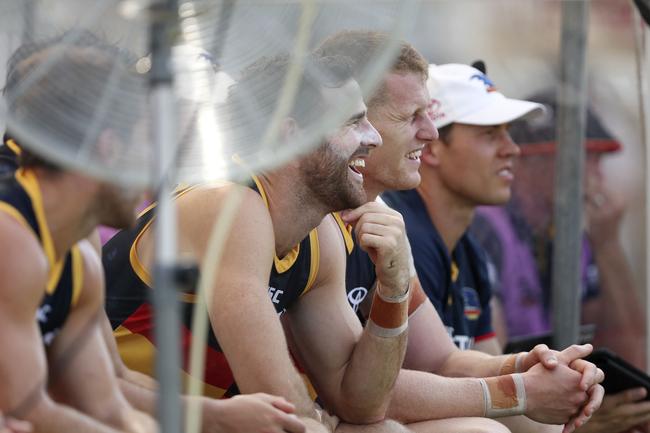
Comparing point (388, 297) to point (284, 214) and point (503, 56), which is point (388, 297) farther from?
point (503, 56)

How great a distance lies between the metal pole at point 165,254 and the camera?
1835 mm

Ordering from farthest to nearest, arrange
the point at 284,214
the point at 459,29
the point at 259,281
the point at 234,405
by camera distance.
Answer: the point at 459,29
the point at 284,214
the point at 259,281
the point at 234,405

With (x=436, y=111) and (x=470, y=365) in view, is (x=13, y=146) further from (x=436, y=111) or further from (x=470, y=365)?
(x=436, y=111)

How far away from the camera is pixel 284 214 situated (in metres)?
3.28

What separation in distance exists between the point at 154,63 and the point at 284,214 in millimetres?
1395

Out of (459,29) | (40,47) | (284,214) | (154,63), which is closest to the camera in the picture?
(154,63)

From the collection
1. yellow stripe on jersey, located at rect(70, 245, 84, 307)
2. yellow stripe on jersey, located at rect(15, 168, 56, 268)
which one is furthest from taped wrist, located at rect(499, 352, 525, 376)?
yellow stripe on jersey, located at rect(15, 168, 56, 268)

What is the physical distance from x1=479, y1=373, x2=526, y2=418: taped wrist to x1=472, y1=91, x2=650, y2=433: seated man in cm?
224

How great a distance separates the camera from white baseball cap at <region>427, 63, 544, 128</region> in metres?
4.75

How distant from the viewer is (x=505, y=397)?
3641 mm

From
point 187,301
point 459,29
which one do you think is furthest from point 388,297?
point 459,29

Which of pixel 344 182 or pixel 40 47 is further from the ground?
pixel 40 47

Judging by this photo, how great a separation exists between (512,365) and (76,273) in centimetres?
174

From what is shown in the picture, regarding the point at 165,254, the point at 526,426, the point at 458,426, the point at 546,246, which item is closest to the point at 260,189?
the point at 458,426
